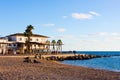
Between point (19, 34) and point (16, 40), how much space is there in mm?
2397

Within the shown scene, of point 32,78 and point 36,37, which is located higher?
point 36,37

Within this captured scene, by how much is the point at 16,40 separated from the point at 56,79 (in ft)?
214

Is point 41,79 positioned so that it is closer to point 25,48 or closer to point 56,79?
point 56,79

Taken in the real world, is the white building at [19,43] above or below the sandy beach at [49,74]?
above

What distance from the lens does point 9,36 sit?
87.8m

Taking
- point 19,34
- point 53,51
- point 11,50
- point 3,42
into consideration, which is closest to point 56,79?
point 3,42

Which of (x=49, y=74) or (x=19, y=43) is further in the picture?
(x=19, y=43)

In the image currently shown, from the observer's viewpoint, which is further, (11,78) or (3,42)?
(3,42)

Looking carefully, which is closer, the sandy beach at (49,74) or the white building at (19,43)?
the sandy beach at (49,74)

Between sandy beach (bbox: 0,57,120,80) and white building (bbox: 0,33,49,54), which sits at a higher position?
white building (bbox: 0,33,49,54)

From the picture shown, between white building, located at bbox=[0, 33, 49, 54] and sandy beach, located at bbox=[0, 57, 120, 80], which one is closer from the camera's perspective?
sandy beach, located at bbox=[0, 57, 120, 80]

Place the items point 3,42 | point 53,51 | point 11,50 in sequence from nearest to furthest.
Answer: point 3,42 < point 11,50 < point 53,51

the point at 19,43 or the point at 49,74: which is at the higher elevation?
the point at 19,43

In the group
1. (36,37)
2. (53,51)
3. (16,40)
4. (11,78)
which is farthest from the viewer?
(53,51)
